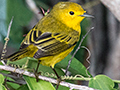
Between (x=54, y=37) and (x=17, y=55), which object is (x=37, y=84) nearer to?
(x=17, y=55)

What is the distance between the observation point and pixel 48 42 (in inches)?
73.7

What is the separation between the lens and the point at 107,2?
8.46 feet

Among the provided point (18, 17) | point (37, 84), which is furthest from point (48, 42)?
point (18, 17)

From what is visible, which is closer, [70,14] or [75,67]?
[75,67]

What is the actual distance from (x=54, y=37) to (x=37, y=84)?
0.46 metres

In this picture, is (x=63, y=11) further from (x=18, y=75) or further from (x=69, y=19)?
(x=18, y=75)

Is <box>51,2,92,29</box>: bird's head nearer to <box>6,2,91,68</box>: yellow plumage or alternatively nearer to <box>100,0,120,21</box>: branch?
<box>6,2,91,68</box>: yellow plumage

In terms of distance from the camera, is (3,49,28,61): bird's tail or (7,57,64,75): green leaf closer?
(3,49,28,61): bird's tail

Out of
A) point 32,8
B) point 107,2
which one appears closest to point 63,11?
point 107,2

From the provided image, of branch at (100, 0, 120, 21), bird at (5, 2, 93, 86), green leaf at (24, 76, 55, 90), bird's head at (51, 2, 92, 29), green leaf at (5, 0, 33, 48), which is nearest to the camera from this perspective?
green leaf at (24, 76, 55, 90)

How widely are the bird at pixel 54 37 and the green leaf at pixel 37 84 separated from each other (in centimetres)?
16

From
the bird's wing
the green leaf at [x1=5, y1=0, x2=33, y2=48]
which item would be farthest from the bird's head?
the green leaf at [x1=5, y1=0, x2=33, y2=48]

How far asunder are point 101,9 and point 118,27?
36cm

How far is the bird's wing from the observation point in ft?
5.90
